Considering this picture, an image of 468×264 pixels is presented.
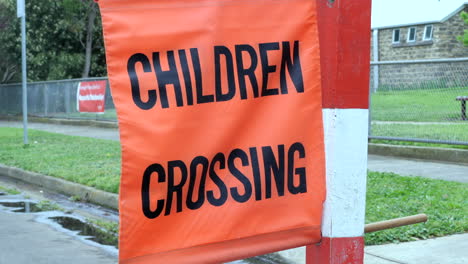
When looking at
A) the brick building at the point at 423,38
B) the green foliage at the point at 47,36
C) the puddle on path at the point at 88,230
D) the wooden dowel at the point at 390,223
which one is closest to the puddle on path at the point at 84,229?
the puddle on path at the point at 88,230

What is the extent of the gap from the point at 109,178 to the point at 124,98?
6.83 meters

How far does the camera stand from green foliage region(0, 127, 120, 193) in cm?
927

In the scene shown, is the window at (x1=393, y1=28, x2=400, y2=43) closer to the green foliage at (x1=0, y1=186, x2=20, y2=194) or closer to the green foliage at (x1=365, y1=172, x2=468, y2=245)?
the green foliage at (x1=365, y1=172, x2=468, y2=245)

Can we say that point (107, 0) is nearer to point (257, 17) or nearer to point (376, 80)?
point (257, 17)

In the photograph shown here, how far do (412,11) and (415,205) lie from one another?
90.2 ft

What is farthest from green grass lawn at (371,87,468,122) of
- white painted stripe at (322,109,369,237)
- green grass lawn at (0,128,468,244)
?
white painted stripe at (322,109,369,237)

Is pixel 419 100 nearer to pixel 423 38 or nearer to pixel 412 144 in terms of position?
pixel 412 144

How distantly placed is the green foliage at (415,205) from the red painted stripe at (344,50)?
2.96m

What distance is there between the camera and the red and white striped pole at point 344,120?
8.75 feet

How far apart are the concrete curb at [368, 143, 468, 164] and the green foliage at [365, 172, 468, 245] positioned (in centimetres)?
224

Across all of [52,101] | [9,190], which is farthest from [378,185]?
[52,101]

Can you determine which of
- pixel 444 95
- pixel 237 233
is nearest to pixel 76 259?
pixel 237 233

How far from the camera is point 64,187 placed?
918 cm

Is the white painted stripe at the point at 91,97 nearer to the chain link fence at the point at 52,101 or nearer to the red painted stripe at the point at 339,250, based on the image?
the chain link fence at the point at 52,101
